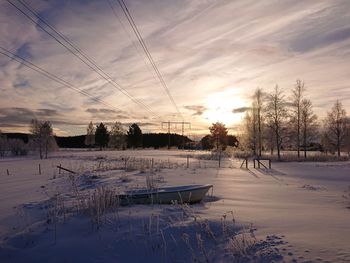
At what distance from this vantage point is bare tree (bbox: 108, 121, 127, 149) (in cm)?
10975

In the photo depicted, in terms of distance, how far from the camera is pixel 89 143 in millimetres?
127375

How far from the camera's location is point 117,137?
4355 inches

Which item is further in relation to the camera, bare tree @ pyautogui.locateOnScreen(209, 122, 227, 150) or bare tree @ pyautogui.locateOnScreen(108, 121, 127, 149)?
bare tree @ pyautogui.locateOnScreen(108, 121, 127, 149)

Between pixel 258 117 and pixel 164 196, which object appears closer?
pixel 164 196

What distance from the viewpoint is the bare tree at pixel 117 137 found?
110 meters

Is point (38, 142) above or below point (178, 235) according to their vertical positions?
above

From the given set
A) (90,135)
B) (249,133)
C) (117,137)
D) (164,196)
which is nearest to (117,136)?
(117,137)

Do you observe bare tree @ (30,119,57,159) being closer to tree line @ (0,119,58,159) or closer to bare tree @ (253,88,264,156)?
tree line @ (0,119,58,159)

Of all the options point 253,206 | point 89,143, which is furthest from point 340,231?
point 89,143

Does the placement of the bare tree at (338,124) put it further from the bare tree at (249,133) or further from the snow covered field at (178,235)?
the snow covered field at (178,235)

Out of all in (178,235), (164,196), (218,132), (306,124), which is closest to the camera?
(178,235)

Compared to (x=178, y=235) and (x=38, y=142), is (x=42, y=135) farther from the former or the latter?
(x=178, y=235)

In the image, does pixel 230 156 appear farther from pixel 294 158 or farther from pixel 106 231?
pixel 106 231

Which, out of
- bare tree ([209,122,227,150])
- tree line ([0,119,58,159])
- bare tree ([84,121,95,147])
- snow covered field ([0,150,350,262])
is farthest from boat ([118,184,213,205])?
bare tree ([84,121,95,147])
